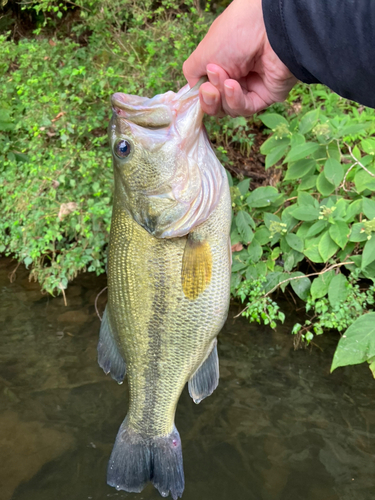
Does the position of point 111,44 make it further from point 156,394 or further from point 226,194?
point 156,394

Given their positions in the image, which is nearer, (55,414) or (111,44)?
(55,414)

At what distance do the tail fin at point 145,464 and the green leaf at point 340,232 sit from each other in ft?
5.04

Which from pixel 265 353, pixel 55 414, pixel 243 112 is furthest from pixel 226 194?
pixel 55 414

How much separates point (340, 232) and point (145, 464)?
5.77 feet

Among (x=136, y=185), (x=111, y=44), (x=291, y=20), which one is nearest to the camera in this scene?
(x=291, y=20)

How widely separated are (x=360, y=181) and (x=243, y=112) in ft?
4.89

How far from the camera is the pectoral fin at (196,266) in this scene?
5.10ft

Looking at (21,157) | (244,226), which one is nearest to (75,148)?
(21,157)

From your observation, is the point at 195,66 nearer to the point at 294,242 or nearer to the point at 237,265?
the point at 294,242

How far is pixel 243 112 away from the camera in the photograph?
1491 mm

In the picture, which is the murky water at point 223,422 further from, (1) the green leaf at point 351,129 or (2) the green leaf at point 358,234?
(1) the green leaf at point 351,129

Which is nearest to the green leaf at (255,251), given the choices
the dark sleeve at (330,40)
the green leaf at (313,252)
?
the green leaf at (313,252)

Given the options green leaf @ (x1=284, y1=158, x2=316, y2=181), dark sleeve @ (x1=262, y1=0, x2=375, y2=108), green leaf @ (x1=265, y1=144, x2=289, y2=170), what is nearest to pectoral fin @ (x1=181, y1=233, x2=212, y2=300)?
dark sleeve @ (x1=262, y1=0, x2=375, y2=108)

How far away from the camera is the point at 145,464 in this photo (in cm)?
177
